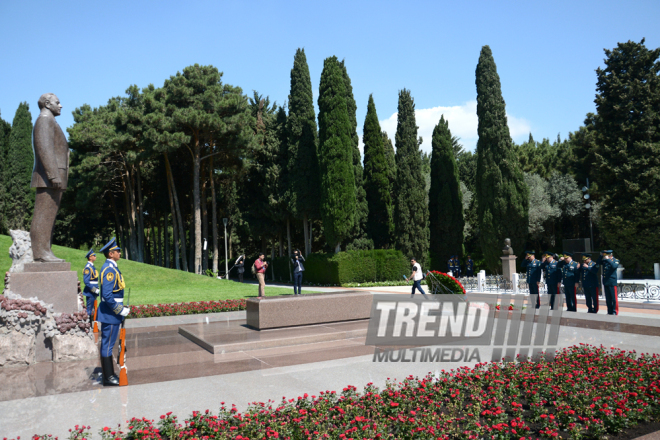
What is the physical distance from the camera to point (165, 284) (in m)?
22.0

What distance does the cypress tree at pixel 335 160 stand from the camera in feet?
86.0

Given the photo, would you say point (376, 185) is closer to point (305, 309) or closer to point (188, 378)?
point (305, 309)

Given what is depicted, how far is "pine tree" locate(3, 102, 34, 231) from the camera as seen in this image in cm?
3938

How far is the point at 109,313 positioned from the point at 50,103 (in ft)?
14.8

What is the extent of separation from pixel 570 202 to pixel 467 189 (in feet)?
38.6

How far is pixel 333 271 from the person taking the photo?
26.2 m

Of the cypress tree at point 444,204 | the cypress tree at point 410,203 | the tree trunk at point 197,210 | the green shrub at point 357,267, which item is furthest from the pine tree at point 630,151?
the tree trunk at point 197,210

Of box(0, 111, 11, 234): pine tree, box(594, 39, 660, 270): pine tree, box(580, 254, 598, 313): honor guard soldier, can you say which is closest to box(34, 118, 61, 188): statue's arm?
box(580, 254, 598, 313): honor guard soldier

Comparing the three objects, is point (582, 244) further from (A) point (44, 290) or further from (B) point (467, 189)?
(B) point (467, 189)

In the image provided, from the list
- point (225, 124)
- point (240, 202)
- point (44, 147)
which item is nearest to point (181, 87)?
point (225, 124)

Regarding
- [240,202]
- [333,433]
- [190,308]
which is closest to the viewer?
[333,433]

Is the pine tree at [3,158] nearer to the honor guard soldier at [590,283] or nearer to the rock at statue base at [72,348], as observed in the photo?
the rock at statue base at [72,348]

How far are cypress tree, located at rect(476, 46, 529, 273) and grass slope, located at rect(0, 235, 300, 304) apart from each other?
14.2 meters

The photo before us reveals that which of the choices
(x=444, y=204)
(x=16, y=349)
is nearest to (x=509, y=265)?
(x=444, y=204)
